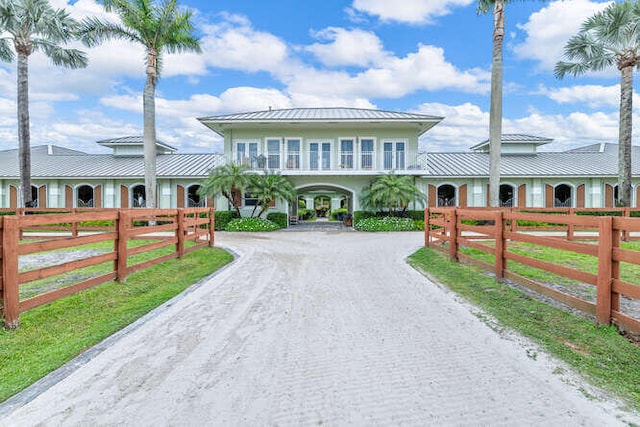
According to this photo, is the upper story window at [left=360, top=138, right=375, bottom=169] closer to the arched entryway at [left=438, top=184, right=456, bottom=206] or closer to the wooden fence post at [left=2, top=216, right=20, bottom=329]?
the arched entryway at [left=438, top=184, right=456, bottom=206]

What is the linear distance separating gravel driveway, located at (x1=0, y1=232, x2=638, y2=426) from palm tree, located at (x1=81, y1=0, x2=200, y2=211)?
14.3 m

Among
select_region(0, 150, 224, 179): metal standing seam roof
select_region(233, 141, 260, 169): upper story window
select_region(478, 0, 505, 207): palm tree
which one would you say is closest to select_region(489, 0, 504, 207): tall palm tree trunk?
select_region(478, 0, 505, 207): palm tree

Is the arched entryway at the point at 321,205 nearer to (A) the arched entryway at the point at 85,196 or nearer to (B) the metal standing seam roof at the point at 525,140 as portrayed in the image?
(B) the metal standing seam roof at the point at 525,140

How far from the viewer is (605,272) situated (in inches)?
157

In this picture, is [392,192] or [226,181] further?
[392,192]

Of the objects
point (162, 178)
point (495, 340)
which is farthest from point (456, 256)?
point (162, 178)

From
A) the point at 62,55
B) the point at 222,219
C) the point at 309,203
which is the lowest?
the point at 222,219

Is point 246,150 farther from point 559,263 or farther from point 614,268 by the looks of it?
point 614,268

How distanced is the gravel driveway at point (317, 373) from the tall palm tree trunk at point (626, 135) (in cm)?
1605

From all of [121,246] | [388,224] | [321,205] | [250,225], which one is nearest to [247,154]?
[250,225]

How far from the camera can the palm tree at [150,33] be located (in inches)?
632

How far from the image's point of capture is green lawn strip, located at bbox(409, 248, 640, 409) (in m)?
2.91

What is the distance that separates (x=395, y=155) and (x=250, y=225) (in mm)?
9474

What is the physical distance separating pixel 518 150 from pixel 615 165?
228 inches
